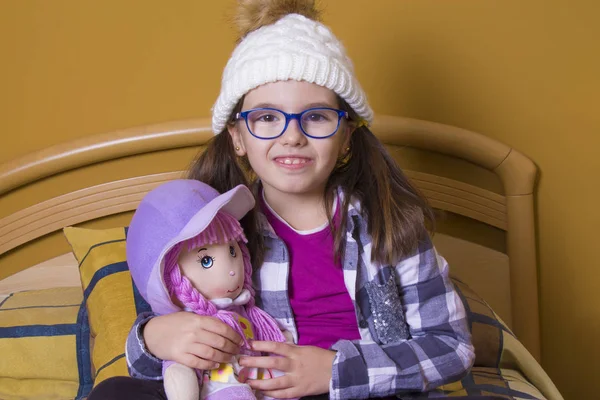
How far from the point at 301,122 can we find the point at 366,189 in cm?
22

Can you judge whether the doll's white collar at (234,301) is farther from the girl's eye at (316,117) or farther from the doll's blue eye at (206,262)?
the girl's eye at (316,117)

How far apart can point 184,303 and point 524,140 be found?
1.07 meters

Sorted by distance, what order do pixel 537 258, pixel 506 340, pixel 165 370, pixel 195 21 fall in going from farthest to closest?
pixel 537 258 < pixel 195 21 < pixel 506 340 < pixel 165 370

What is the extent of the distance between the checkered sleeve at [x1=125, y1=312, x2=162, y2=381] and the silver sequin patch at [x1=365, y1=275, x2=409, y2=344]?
1.22 feet

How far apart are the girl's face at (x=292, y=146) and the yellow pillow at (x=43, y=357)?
60cm

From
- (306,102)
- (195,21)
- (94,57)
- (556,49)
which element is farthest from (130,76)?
(556,49)

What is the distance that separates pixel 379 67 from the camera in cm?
174

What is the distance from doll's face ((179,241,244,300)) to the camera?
1.07 metres

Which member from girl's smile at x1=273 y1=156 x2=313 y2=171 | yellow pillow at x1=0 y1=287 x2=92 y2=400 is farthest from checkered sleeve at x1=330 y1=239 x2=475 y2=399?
yellow pillow at x1=0 y1=287 x2=92 y2=400

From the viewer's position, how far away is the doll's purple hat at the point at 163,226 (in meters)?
1.02

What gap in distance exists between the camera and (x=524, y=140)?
5.82 feet

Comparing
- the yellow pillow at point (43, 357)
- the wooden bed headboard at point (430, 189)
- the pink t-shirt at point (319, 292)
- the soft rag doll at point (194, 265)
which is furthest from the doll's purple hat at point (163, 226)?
the wooden bed headboard at point (430, 189)

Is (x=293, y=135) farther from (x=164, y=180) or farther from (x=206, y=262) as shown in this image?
(x=164, y=180)

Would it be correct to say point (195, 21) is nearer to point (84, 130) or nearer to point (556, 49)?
point (84, 130)
